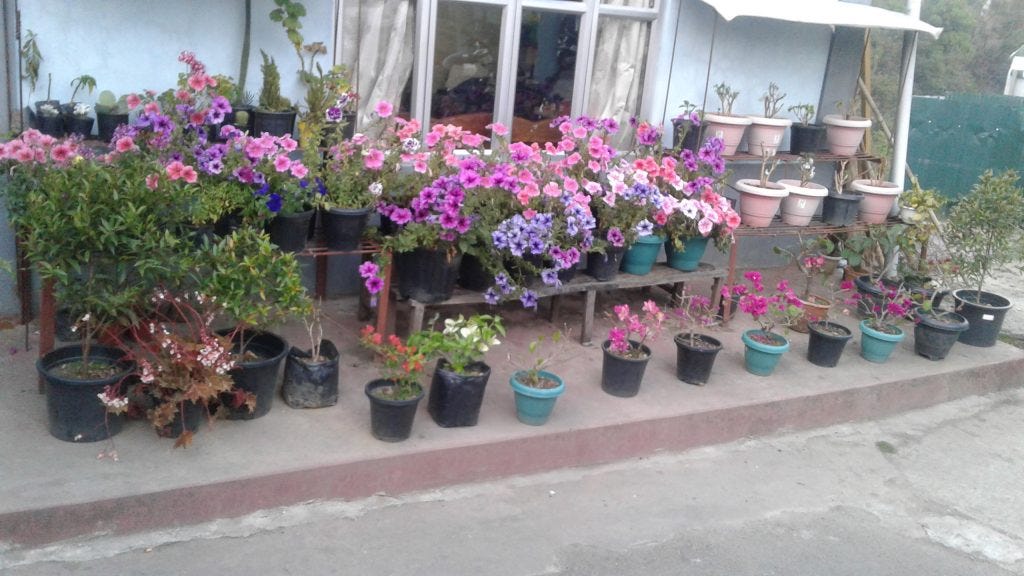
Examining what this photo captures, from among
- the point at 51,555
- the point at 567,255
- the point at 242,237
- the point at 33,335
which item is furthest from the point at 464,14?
the point at 51,555

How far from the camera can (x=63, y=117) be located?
4.71m

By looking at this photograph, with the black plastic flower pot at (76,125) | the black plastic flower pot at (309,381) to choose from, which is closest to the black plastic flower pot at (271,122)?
the black plastic flower pot at (76,125)

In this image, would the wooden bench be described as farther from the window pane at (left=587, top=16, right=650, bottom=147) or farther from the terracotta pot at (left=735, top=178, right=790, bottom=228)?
the window pane at (left=587, top=16, right=650, bottom=147)

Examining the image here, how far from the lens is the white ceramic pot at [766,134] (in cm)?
656

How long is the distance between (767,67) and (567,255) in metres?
2.90

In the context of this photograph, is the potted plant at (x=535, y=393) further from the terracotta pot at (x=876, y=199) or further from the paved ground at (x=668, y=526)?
the terracotta pot at (x=876, y=199)

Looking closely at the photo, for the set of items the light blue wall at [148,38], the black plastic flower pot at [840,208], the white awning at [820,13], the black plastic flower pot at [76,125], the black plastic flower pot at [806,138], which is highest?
the white awning at [820,13]

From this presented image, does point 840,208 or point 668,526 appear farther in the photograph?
point 840,208

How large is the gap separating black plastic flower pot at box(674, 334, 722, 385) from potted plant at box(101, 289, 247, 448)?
2328mm

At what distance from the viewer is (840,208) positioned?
6.68 metres

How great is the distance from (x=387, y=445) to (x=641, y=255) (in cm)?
219

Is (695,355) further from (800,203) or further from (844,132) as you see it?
(844,132)

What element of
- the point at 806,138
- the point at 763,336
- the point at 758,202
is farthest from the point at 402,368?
the point at 806,138

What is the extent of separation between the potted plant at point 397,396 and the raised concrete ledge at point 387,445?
0.22 feet
